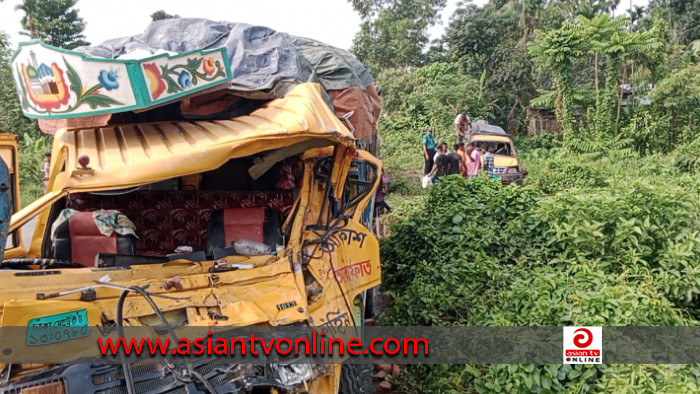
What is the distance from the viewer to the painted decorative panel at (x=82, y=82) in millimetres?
3086

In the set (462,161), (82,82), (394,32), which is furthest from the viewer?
(394,32)

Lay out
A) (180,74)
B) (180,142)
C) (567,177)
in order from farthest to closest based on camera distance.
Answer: (567,177)
(180,74)
(180,142)

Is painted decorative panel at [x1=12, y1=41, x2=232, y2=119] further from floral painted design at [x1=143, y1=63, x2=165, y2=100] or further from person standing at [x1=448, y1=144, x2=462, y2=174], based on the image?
person standing at [x1=448, y1=144, x2=462, y2=174]

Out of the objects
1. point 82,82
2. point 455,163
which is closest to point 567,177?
point 455,163

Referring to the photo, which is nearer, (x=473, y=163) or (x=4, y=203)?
(x=4, y=203)

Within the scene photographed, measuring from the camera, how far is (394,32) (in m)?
28.0

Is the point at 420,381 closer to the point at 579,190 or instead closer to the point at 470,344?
the point at 470,344

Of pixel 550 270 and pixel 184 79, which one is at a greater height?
pixel 184 79

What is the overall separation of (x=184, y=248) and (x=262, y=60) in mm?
1804

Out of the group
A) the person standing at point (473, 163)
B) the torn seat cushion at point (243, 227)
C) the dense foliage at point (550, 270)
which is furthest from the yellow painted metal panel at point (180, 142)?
the person standing at point (473, 163)

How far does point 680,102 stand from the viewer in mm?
17922

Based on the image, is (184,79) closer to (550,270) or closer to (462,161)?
(550,270)

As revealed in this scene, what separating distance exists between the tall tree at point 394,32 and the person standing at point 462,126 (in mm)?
12392

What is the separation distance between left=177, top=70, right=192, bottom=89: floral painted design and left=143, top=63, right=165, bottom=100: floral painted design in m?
0.13
